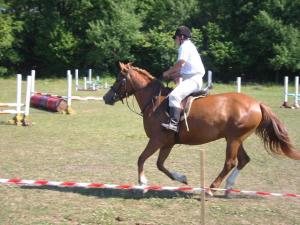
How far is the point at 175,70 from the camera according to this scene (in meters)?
7.87

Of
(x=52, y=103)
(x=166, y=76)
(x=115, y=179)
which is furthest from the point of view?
(x=52, y=103)

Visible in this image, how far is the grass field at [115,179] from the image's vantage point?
6508 mm

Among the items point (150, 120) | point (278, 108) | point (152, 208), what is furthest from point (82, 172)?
point (278, 108)

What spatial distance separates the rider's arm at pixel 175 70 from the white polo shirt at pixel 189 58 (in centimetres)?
7

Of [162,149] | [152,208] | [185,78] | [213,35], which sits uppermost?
[213,35]

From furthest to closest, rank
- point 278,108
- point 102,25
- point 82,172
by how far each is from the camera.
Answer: point 102,25
point 278,108
point 82,172

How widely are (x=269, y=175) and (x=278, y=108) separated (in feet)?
46.5

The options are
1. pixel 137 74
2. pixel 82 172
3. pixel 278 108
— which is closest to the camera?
pixel 137 74

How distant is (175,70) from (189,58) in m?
0.30

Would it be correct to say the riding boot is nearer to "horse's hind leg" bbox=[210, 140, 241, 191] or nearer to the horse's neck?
the horse's neck

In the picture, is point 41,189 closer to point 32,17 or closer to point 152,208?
point 152,208

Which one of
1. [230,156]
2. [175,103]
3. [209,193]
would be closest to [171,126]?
[175,103]

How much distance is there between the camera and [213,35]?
50875mm

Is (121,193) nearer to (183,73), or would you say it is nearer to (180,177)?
(180,177)
